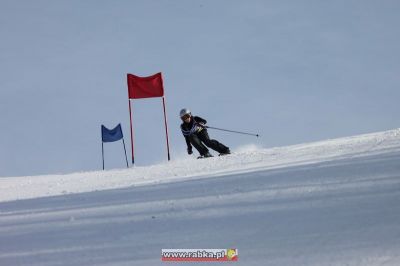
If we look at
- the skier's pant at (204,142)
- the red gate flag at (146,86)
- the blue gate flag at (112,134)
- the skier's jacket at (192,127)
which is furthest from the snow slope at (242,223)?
the blue gate flag at (112,134)

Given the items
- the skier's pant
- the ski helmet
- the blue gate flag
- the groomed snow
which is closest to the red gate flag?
the blue gate flag

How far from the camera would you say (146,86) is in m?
14.0

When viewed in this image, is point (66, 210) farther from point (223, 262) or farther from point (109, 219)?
point (223, 262)

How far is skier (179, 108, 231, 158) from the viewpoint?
1055cm

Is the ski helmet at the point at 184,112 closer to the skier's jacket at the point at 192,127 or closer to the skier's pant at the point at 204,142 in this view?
the skier's jacket at the point at 192,127

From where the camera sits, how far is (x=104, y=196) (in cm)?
450

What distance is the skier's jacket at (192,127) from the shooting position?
1066 centimetres

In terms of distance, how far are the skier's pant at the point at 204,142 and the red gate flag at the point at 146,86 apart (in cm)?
366

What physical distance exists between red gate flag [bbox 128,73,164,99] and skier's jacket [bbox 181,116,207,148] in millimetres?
3511

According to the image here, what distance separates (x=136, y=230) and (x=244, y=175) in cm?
183

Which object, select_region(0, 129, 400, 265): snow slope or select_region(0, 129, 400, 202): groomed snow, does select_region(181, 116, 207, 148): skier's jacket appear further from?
select_region(0, 129, 400, 265): snow slope

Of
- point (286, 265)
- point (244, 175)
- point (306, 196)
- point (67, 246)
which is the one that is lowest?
point (286, 265)

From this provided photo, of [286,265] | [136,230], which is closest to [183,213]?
[136,230]

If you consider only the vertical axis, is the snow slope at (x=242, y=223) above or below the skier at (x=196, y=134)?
below
